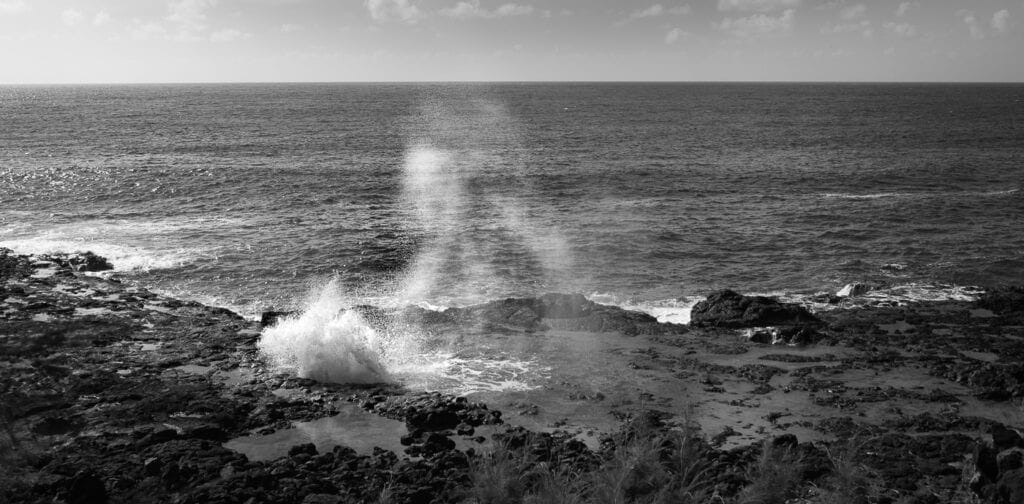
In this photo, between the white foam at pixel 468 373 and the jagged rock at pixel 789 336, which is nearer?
the white foam at pixel 468 373

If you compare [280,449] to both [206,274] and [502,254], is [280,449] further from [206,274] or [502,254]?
[502,254]

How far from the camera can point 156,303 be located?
31953 millimetres

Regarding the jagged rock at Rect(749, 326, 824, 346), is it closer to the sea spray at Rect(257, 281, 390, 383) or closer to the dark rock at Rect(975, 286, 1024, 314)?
the dark rock at Rect(975, 286, 1024, 314)

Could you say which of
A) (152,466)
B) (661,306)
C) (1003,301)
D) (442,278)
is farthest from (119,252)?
(1003,301)

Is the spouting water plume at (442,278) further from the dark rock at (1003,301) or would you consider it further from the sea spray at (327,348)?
the dark rock at (1003,301)

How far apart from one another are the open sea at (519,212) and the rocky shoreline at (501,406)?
471 centimetres

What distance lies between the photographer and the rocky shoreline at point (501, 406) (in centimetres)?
1588

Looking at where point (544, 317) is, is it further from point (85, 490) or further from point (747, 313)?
point (85, 490)

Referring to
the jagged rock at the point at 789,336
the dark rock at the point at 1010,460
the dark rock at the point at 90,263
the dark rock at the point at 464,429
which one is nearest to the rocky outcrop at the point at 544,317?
the jagged rock at the point at 789,336

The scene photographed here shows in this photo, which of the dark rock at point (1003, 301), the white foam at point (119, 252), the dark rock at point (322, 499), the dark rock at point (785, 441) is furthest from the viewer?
the white foam at point (119, 252)

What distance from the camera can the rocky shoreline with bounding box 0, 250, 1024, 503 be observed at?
1588 cm

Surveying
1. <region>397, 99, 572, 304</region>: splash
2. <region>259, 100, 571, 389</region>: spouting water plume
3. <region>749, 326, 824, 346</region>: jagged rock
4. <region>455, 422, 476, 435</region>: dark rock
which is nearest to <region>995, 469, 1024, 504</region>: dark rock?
<region>749, 326, 824, 346</region>: jagged rock

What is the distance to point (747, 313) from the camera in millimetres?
29734

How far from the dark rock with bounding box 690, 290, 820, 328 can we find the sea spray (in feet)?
48.4
